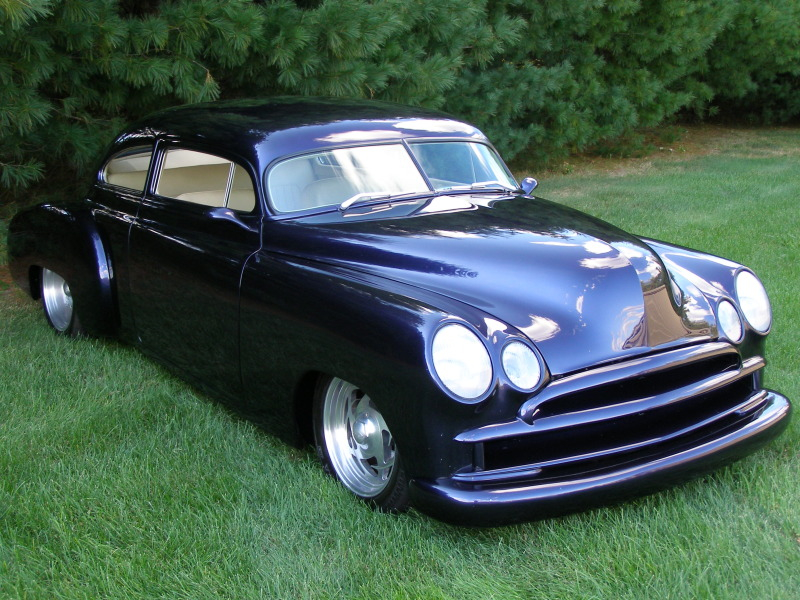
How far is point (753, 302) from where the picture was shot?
3.43 metres

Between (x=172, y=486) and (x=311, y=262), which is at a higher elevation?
(x=311, y=262)

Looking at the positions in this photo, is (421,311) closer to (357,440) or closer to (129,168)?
(357,440)

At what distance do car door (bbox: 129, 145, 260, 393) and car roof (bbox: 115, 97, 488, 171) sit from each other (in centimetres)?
10

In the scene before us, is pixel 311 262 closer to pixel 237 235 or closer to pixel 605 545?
pixel 237 235

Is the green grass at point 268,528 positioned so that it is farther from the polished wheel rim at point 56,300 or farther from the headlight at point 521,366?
the polished wheel rim at point 56,300

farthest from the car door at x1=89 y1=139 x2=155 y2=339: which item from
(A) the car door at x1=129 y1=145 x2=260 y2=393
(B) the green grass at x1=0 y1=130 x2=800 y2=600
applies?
(B) the green grass at x1=0 y1=130 x2=800 y2=600

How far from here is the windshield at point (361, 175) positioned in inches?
144

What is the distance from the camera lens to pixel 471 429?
2.59 meters

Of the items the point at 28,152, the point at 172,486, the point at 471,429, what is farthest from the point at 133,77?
the point at 471,429

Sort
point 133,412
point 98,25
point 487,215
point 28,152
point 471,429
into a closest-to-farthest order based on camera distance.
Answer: point 471,429 < point 487,215 < point 133,412 < point 98,25 < point 28,152

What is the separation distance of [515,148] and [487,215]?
803cm

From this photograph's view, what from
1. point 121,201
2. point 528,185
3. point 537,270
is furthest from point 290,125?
point 537,270

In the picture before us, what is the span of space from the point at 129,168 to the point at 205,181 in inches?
30.6

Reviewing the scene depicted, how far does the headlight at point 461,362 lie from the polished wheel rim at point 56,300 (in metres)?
3.13
